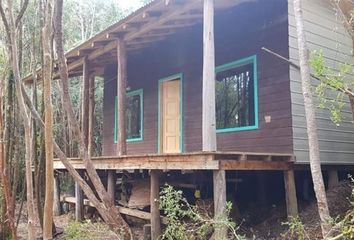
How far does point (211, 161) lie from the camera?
509cm

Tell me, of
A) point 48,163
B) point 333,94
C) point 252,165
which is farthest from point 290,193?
point 48,163

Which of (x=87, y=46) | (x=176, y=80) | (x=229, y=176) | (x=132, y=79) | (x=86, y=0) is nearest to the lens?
(x=229, y=176)

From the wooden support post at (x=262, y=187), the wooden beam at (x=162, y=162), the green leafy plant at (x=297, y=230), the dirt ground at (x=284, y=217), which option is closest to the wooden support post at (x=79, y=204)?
the dirt ground at (x=284, y=217)

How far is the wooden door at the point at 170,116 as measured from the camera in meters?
9.06

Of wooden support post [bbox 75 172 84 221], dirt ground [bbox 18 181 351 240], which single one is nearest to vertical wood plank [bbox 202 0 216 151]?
dirt ground [bbox 18 181 351 240]

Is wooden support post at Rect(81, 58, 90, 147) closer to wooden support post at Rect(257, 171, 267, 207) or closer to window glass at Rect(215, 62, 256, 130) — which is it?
window glass at Rect(215, 62, 256, 130)

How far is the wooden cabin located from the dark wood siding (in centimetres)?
2

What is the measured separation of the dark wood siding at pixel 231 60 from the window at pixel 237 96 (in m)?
0.12

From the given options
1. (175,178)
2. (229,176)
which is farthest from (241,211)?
(175,178)

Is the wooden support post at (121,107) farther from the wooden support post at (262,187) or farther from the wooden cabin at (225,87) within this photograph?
the wooden support post at (262,187)

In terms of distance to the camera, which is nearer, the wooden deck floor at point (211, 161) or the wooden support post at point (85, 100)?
the wooden deck floor at point (211, 161)

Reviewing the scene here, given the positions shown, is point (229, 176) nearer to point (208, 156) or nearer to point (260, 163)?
point (260, 163)

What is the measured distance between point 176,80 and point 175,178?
233 centimetres

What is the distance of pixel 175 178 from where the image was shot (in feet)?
26.0
